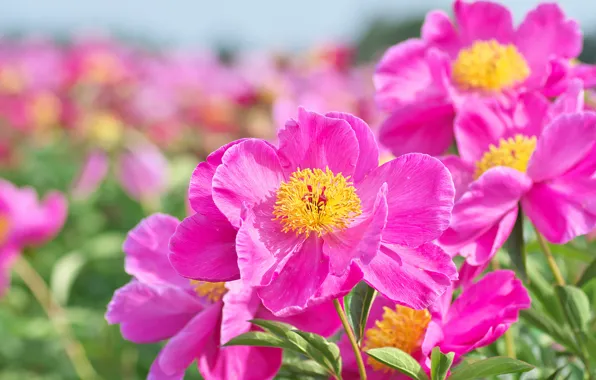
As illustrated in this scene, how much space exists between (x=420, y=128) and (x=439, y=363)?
0.23 metres

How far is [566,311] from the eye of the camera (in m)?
0.53

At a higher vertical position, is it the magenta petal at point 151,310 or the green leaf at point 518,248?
the green leaf at point 518,248

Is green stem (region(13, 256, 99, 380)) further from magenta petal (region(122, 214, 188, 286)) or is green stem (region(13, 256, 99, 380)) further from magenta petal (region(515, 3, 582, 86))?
magenta petal (region(515, 3, 582, 86))

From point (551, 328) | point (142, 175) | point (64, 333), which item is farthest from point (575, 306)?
point (142, 175)

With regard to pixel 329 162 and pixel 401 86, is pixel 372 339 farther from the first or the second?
pixel 401 86

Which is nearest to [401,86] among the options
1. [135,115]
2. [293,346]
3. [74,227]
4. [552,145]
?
[552,145]

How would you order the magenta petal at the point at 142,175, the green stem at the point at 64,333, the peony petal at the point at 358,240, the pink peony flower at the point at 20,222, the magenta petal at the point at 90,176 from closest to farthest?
the peony petal at the point at 358,240 → the pink peony flower at the point at 20,222 → the green stem at the point at 64,333 → the magenta petal at the point at 142,175 → the magenta petal at the point at 90,176

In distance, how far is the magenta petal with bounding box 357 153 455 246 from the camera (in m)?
0.44

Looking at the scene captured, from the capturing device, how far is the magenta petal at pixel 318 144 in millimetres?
467

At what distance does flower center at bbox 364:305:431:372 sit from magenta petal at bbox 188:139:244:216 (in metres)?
0.14

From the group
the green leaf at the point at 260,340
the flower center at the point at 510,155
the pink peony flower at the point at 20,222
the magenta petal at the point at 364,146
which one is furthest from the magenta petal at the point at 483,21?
the pink peony flower at the point at 20,222

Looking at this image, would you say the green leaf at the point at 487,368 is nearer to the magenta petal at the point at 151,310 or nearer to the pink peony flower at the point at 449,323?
the pink peony flower at the point at 449,323

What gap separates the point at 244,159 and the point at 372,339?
0.50 ft

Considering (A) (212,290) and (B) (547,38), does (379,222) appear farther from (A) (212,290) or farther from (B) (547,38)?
(B) (547,38)
